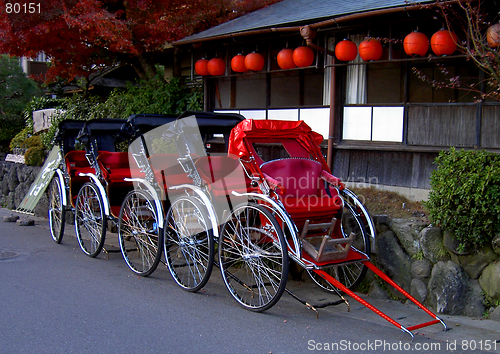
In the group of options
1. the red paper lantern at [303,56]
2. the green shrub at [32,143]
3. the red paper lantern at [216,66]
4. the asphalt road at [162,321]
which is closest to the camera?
the asphalt road at [162,321]

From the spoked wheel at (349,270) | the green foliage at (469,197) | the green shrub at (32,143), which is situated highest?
the green shrub at (32,143)

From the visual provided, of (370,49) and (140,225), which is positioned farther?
(370,49)

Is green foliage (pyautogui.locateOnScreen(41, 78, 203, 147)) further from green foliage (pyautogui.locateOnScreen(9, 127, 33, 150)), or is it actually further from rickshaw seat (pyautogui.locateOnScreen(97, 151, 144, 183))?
rickshaw seat (pyautogui.locateOnScreen(97, 151, 144, 183))

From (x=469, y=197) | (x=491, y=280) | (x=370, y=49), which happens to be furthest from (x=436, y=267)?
(x=370, y=49)

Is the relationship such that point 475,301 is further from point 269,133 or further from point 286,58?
point 286,58

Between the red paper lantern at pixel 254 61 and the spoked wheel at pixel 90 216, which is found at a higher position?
the red paper lantern at pixel 254 61

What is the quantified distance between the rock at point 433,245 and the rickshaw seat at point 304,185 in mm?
1124

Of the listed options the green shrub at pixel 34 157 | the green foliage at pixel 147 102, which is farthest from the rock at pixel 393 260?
the green shrub at pixel 34 157

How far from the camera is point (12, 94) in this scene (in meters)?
16.3

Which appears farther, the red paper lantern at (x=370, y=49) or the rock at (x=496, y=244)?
the red paper lantern at (x=370, y=49)

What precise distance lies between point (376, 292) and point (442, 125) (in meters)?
3.38

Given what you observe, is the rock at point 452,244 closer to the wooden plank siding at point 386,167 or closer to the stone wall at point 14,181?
the wooden plank siding at point 386,167

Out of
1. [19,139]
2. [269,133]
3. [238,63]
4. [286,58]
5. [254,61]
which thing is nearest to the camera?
[269,133]

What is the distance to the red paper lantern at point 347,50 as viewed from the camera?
746 cm
